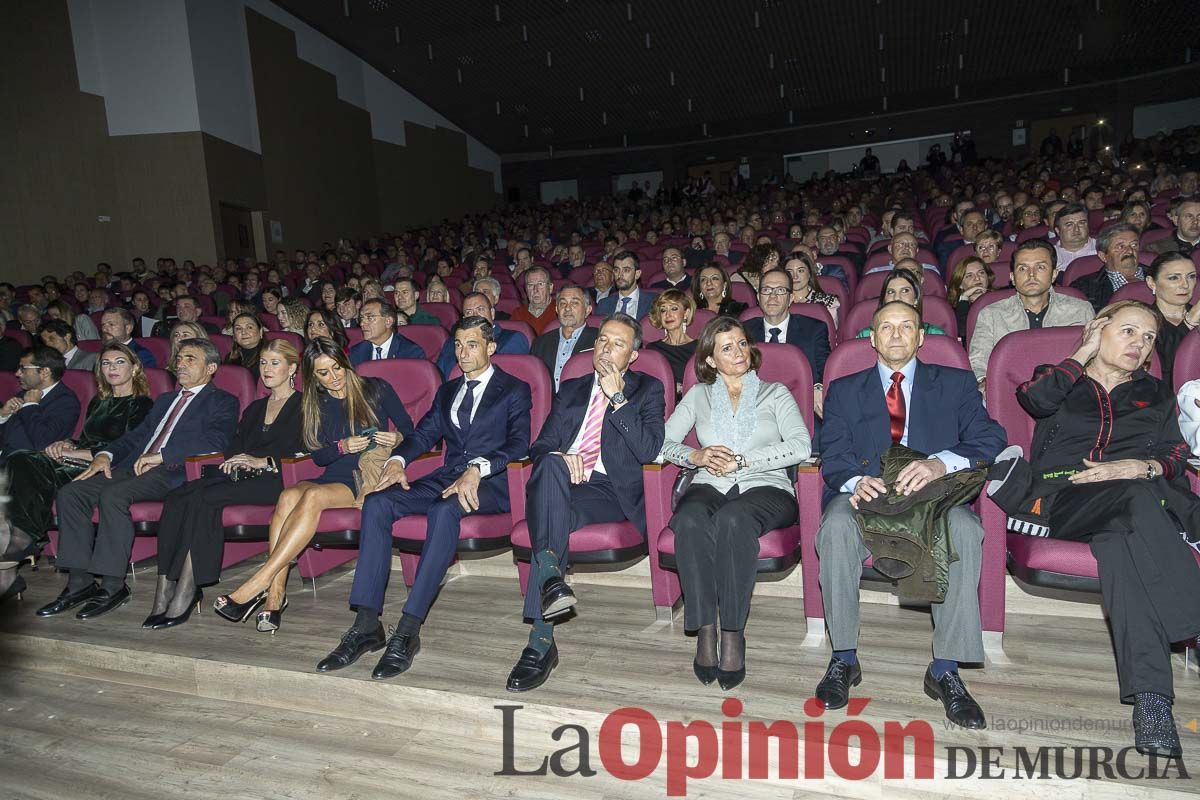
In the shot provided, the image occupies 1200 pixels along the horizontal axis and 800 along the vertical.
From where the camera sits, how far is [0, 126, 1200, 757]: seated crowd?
1848 millimetres

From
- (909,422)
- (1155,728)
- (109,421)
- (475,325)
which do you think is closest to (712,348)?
(909,422)

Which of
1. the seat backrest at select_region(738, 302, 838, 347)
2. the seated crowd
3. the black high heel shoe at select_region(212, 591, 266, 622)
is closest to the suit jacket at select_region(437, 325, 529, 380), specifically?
the seated crowd

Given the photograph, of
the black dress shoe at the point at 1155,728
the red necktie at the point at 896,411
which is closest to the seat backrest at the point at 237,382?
the red necktie at the point at 896,411

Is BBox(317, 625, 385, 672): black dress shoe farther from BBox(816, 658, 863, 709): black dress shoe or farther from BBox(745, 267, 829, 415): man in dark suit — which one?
BBox(745, 267, 829, 415): man in dark suit

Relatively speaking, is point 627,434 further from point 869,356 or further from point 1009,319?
point 1009,319

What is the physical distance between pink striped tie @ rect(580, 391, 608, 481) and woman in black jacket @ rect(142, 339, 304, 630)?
3.31 feet

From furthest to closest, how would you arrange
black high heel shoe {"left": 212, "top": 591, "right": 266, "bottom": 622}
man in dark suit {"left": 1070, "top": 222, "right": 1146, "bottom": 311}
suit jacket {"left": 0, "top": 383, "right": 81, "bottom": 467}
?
suit jacket {"left": 0, "top": 383, "right": 81, "bottom": 467}
man in dark suit {"left": 1070, "top": 222, "right": 1146, "bottom": 311}
black high heel shoe {"left": 212, "top": 591, "right": 266, "bottom": 622}

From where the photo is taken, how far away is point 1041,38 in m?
12.0

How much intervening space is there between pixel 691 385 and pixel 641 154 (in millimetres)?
15910

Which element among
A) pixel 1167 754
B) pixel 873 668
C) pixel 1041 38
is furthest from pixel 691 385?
pixel 1041 38

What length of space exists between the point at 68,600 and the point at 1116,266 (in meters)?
3.85

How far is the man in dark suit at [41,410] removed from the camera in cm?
324

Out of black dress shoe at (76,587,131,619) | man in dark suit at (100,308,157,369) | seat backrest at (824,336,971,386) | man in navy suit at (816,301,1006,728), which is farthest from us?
man in dark suit at (100,308,157,369)

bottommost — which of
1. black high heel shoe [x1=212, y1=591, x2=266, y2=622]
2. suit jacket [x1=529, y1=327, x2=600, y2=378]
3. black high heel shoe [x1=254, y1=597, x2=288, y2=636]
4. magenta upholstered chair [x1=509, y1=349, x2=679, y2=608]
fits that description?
black high heel shoe [x1=254, y1=597, x2=288, y2=636]
